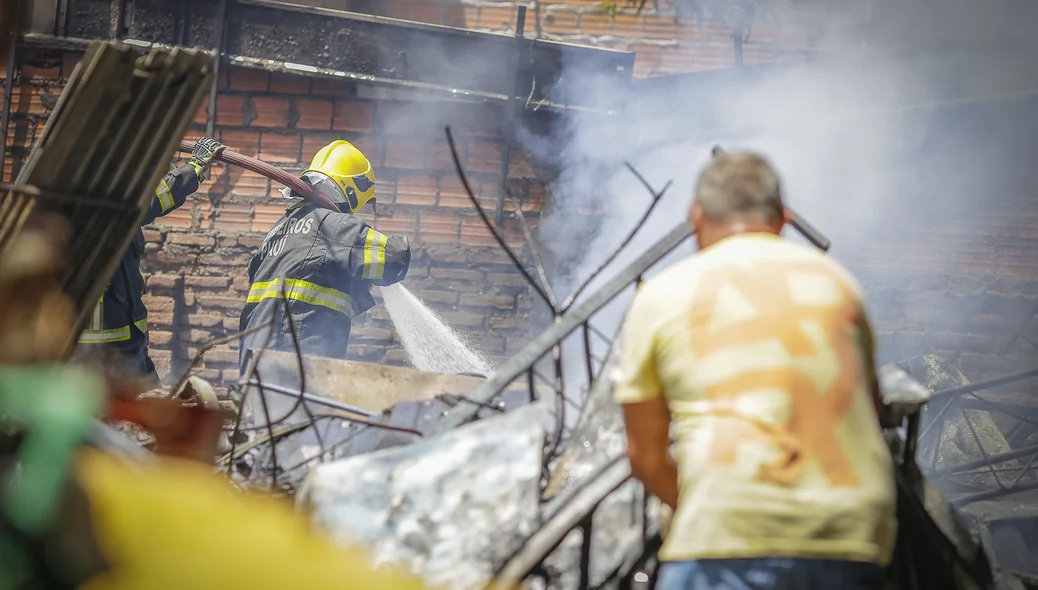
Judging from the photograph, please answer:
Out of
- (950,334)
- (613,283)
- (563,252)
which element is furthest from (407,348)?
(950,334)

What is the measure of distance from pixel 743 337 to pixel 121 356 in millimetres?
4624

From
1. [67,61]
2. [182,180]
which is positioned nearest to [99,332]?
[182,180]

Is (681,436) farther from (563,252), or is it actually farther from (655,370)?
(563,252)

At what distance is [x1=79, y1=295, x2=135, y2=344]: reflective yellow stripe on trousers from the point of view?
513 cm

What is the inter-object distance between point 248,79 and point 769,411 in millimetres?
5874

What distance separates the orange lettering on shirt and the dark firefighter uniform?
14.2 feet

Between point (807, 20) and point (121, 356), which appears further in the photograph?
point (807, 20)

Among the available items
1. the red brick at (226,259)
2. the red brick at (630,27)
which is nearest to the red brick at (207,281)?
the red brick at (226,259)

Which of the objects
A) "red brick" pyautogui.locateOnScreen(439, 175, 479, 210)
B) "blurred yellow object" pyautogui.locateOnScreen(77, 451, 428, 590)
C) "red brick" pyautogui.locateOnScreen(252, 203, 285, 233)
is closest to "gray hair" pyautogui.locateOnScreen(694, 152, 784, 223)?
"blurred yellow object" pyautogui.locateOnScreen(77, 451, 428, 590)

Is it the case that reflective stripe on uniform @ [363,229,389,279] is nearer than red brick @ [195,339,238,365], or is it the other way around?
reflective stripe on uniform @ [363,229,389,279]

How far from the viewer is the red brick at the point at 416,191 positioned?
6.77 meters

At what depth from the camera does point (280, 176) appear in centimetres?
593

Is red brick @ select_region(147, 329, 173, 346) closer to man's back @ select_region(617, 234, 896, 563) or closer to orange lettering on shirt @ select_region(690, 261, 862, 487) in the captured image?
man's back @ select_region(617, 234, 896, 563)

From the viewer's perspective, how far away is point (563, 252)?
679 centimetres
